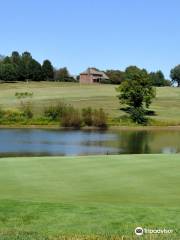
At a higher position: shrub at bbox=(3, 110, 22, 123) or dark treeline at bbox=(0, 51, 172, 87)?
dark treeline at bbox=(0, 51, 172, 87)

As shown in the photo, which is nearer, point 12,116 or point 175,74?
point 12,116

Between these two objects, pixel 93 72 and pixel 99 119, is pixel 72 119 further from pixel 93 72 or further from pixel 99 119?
pixel 93 72

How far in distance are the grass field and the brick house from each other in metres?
46.5

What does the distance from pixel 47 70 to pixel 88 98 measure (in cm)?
5338

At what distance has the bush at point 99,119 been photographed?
8388 cm

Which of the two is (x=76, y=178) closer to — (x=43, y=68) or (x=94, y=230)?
(x=94, y=230)

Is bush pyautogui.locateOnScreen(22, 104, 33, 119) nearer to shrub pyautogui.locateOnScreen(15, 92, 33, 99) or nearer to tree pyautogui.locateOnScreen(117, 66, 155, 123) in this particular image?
tree pyautogui.locateOnScreen(117, 66, 155, 123)

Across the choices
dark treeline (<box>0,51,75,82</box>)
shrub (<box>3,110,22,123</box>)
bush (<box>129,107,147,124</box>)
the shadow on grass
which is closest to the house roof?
dark treeline (<box>0,51,75,82</box>)

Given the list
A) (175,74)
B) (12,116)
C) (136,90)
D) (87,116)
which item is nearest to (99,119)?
(87,116)

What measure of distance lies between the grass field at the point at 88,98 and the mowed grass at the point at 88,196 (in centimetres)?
6905

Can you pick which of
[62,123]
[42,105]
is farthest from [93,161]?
[42,105]

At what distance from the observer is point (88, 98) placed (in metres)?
111

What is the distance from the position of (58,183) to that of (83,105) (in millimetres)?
84548

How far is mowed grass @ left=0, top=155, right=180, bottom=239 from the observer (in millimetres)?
10227
